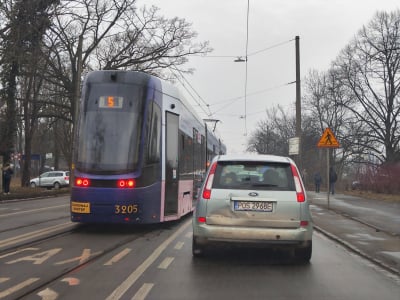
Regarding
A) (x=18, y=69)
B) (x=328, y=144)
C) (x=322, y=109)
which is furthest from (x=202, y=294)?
(x=322, y=109)

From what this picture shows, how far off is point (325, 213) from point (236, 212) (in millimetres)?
10876

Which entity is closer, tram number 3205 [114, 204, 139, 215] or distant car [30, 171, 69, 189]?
tram number 3205 [114, 204, 139, 215]

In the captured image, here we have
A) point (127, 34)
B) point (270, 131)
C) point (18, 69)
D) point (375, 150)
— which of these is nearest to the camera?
point (18, 69)

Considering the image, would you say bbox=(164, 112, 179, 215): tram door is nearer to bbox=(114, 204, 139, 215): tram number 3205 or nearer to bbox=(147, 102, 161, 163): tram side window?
bbox=(147, 102, 161, 163): tram side window

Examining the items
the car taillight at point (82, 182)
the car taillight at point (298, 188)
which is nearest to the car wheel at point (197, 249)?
the car taillight at point (298, 188)

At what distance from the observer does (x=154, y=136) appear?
1109cm

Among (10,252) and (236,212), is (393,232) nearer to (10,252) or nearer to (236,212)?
(236,212)

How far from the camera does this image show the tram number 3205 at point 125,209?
1042cm

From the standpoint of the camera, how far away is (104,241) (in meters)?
9.70

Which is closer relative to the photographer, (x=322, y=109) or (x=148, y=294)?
(x=148, y=294)

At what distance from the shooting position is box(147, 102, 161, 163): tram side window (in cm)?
1092

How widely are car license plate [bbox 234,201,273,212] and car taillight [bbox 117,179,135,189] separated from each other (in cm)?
352

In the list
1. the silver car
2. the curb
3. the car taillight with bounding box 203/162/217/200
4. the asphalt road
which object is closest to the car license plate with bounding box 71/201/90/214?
the asphalt road

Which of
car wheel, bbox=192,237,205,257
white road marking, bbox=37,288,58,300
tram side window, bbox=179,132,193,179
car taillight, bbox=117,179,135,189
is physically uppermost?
tram side window, bbox=179,132,193,179
